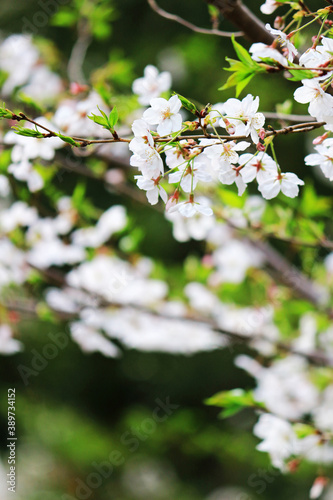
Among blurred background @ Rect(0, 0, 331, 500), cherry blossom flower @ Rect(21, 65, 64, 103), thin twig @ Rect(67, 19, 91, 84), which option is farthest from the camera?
blurred background @ Rect(0, 0, 331, 500)

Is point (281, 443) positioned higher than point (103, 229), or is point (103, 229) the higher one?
point (103, 229)

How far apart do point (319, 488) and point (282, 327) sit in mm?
859

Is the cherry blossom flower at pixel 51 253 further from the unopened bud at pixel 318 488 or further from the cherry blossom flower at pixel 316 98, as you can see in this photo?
the cherry blossom flower at pixel 316 98

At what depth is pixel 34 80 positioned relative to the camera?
2342 mm

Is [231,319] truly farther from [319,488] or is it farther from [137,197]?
[319,488]

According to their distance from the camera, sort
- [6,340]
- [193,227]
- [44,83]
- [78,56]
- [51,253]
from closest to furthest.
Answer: [193,227] < [78,56] < [51,253] < [6,340] < [44,83]

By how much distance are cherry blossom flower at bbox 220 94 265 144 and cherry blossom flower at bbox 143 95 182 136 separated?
0.21 ft

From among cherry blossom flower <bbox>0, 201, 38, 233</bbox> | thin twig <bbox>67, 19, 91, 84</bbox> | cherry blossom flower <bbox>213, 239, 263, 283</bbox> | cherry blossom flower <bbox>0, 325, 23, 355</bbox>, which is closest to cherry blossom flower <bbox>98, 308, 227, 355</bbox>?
cherry blossom flower <bbox>213, 239, 263, 283</bbox>

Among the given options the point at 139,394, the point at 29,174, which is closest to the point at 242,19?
the point at 29,174

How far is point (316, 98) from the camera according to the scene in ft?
2.19

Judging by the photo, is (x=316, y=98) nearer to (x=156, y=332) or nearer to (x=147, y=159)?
(x=147, y=159)

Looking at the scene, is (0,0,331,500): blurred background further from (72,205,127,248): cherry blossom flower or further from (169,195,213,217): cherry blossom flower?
(169,195,213,217): cherry blossom flower

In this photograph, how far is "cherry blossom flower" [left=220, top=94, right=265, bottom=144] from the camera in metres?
0.67

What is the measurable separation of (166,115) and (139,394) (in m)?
5.34
